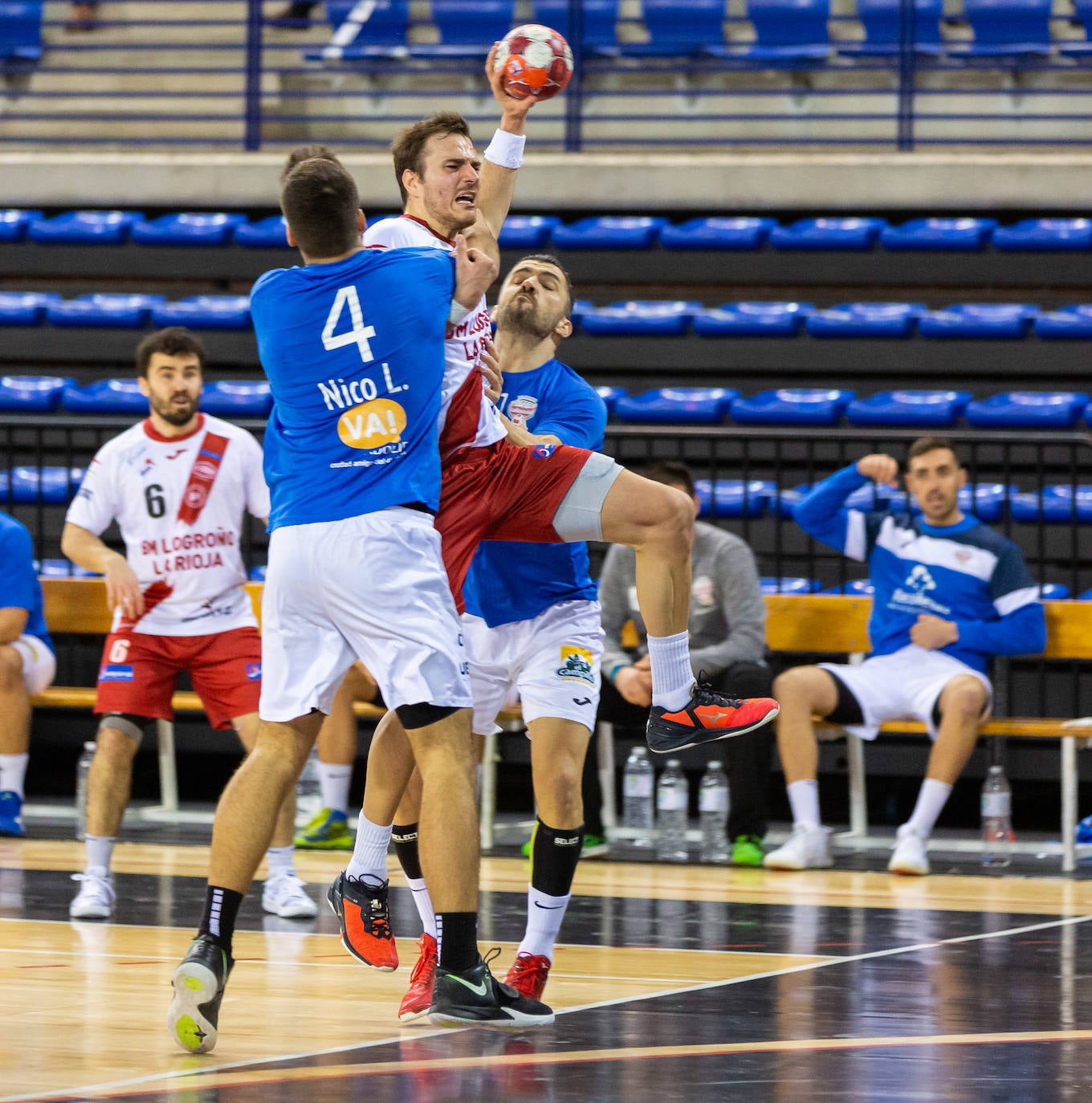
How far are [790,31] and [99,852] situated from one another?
32.0 feet

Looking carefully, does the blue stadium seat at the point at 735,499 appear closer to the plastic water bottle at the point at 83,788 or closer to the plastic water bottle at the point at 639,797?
the plastic water bottle at the point at 639,797

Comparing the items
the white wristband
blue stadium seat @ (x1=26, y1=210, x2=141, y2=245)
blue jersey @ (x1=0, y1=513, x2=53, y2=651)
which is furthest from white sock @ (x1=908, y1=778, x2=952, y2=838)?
blue stadium seat @ (x1=26, y1=210, x2=141, y2=245)

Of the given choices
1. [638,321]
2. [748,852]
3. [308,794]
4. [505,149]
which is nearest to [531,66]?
[505,149]

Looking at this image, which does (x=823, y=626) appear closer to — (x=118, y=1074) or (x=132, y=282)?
(x=118, y=1074)

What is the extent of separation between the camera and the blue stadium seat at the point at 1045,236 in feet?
38.5

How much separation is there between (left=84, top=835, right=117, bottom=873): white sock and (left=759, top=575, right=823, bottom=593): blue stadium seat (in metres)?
3.89

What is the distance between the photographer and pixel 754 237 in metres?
12.5

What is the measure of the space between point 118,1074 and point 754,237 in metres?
9.34

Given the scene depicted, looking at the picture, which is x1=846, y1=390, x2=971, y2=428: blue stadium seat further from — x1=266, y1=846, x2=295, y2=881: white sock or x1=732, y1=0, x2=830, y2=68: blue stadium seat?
x1=266, y1=846, x2=295, y2=881: white sock

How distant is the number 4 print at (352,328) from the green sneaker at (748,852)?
14.4 feet

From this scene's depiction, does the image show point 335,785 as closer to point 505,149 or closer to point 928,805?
point 928,805

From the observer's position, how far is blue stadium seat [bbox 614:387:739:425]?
439 inches

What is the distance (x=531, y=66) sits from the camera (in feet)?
16.3

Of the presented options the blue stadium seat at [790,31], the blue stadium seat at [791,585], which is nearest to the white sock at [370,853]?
the blue stadium seat at [791,585]
